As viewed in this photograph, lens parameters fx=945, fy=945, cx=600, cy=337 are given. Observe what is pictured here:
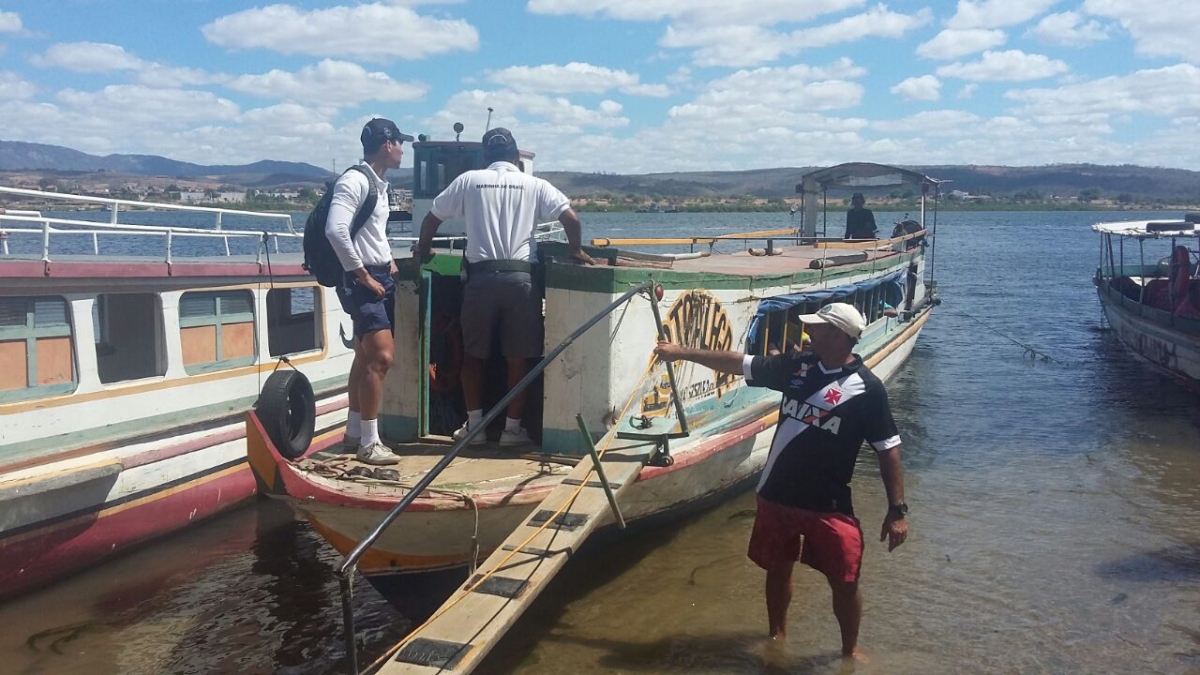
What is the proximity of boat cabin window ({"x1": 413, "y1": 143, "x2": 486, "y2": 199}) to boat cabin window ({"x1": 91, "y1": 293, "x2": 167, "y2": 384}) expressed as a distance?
8.33m

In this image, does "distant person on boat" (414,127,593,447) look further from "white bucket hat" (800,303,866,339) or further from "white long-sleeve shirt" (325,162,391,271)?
"white bucket hat" (800,303,866,339)

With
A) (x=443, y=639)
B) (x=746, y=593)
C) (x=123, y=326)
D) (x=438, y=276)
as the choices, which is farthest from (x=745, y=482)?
(x=123, y=326)

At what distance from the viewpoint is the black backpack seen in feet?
20.3

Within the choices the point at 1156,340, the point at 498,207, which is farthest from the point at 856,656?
the point at 1156,340

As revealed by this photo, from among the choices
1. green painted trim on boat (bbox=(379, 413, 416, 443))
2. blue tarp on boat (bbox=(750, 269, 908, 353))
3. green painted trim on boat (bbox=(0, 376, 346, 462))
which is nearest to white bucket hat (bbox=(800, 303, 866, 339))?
green painted trim on boat (bbox=(379, 413, 416, 443))

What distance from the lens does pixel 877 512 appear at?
941 cm

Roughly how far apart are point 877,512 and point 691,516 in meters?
2.09

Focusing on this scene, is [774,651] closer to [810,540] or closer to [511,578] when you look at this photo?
[810,540]

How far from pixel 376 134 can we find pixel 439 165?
453 inches

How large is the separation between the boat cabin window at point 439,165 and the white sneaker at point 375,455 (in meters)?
11.4

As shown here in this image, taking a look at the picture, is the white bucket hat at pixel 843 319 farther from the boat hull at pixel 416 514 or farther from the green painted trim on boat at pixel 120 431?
the green painted trim on boat at pixel 120 431

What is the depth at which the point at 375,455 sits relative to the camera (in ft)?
21.5

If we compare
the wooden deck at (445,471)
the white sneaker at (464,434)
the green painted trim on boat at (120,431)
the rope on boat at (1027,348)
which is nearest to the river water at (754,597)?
the wooden deck at (445,471)

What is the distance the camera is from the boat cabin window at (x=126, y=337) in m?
9.30
